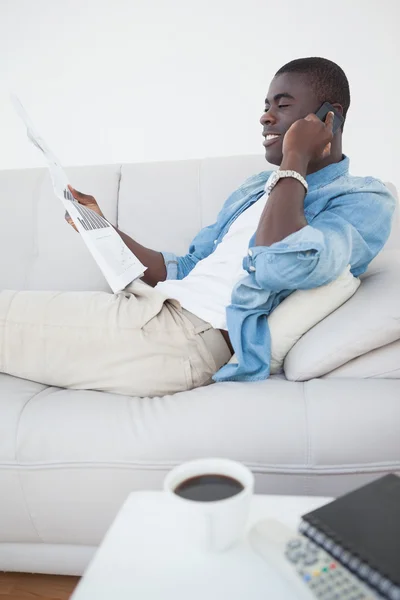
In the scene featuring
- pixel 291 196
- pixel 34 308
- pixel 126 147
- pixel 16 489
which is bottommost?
pixel 16 489

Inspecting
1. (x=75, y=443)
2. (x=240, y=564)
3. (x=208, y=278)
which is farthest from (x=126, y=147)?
(x=240, y=564)

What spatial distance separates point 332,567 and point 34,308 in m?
0.79

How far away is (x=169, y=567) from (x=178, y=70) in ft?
6.76

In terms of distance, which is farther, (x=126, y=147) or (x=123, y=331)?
(x=126, y=147)

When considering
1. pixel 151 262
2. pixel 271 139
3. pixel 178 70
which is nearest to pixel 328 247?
pixel 271 139

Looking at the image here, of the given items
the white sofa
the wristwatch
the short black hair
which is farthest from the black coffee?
the short black hair

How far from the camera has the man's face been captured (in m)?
1.17

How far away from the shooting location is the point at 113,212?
5.03ft

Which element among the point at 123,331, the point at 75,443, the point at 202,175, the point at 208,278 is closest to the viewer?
the point at 75,443

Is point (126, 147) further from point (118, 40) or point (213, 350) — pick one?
point (213, 350)

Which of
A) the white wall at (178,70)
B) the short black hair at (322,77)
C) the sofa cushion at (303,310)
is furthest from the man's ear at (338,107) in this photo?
the white wall at (178,70)

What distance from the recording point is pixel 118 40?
6.93 ft

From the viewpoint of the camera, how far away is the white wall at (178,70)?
1.99 m

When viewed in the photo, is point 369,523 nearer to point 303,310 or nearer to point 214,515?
point 214,515
